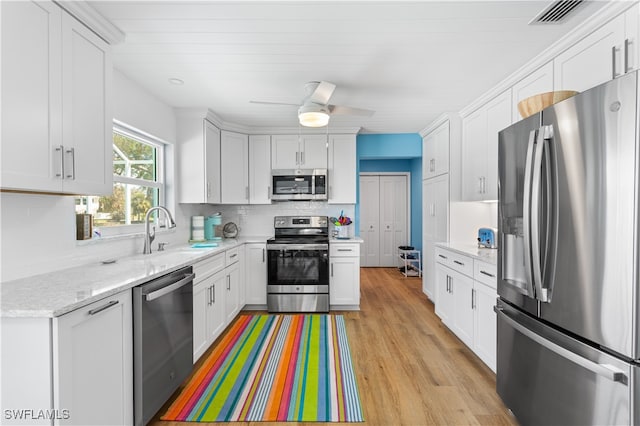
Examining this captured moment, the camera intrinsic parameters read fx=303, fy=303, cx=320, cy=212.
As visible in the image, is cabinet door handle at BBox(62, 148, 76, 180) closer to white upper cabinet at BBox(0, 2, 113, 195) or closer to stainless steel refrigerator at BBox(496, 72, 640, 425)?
white upper cabinet at BBox(0, 2, 113, 195)

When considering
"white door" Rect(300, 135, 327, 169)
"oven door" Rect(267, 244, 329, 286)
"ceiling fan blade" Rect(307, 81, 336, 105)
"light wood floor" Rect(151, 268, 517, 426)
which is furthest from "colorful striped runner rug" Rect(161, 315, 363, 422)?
"ceiling fan blade" Rect(307, 81, 336, 105)

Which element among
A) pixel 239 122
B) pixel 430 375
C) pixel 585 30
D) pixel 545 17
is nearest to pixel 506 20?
pixel 545 17

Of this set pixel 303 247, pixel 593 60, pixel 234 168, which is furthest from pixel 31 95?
pixel 593 60

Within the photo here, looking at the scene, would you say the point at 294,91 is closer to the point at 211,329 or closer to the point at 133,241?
the point at 133,241

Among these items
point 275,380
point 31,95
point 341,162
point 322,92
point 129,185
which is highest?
point 322,92

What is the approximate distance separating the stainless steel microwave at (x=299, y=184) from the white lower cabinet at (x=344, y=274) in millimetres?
776

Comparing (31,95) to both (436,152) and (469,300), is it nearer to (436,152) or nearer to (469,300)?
(469,300)

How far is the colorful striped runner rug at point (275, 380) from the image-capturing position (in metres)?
1.94

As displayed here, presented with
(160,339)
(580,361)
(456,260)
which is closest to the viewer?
(580,361)

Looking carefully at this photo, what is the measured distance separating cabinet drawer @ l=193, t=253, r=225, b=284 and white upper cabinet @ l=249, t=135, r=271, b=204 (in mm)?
1357

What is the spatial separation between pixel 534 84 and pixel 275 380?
9.92 feet

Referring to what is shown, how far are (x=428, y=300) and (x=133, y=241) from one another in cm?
371

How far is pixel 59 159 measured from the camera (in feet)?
5.12

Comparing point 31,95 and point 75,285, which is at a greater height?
point 31,95
